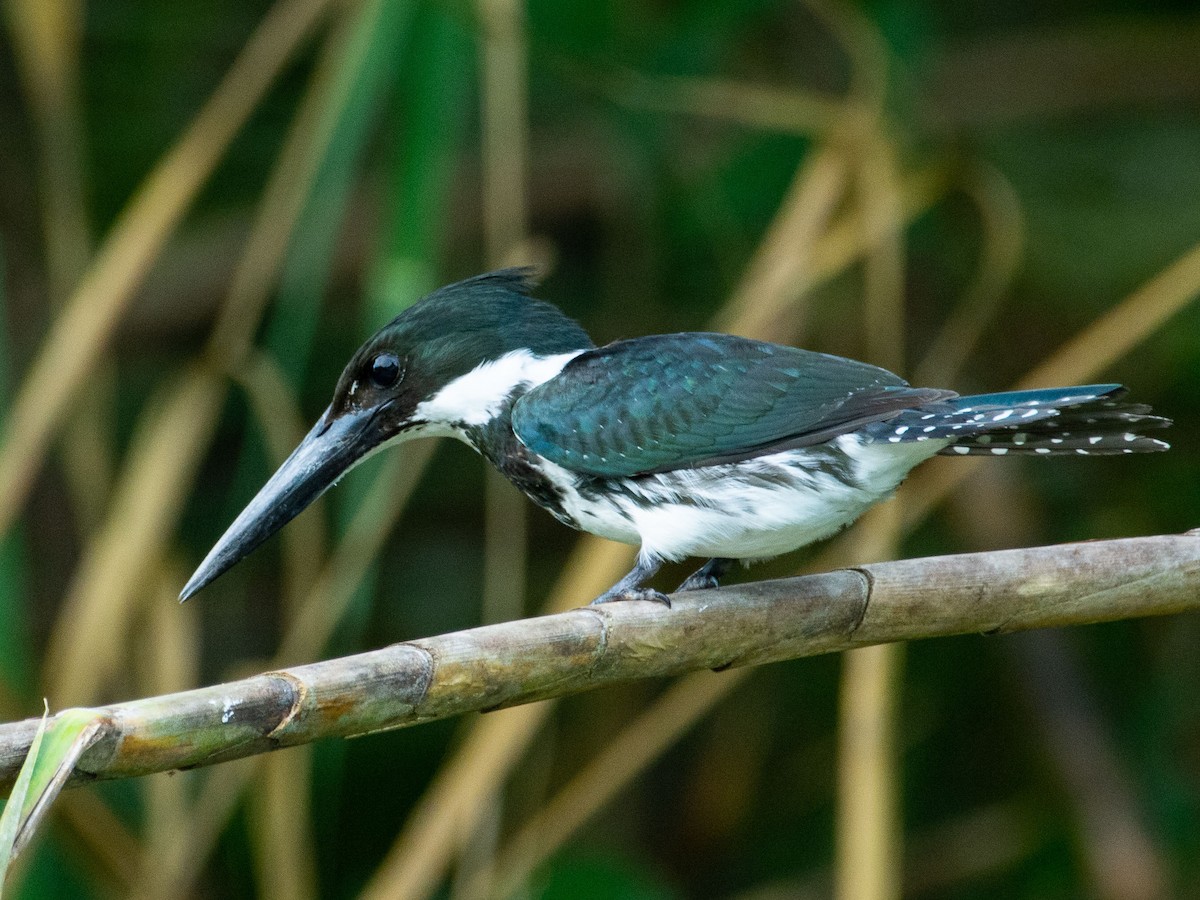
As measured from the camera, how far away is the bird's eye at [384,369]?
219 centimetres

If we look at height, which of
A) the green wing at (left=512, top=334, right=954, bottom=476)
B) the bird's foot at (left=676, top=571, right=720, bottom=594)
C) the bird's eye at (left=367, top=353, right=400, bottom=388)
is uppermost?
the bird's eye at (left=367, top=353, right=400, bottom=388)

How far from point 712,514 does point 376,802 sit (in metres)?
2.27

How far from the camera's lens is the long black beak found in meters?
2.06

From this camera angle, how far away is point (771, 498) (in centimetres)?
193

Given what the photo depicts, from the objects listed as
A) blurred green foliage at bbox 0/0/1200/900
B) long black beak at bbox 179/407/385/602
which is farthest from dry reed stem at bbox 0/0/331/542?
long black beak at bbox 179/407/385/602

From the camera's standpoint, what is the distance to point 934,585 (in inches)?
69.1

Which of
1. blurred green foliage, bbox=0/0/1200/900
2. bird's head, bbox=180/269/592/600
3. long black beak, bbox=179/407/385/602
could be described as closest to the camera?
long black beak, bbox=179/407/385/602

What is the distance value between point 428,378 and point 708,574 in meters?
0.54

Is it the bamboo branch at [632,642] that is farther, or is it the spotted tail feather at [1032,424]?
the spotted tail feather at [1032,424]

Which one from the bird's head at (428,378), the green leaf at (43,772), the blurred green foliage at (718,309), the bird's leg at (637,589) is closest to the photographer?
the green leaf at (43,772)

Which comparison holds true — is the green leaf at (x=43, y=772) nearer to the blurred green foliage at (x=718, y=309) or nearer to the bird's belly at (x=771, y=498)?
the bird's belly at (x=771, y=498)

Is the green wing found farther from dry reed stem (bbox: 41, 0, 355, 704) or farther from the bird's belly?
dry reed stem (bbox: 41, 0, 355, 704)

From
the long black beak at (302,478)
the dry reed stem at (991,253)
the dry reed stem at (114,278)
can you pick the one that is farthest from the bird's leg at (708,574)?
the dry reed stem at (114,278)

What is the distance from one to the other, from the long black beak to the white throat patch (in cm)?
10
